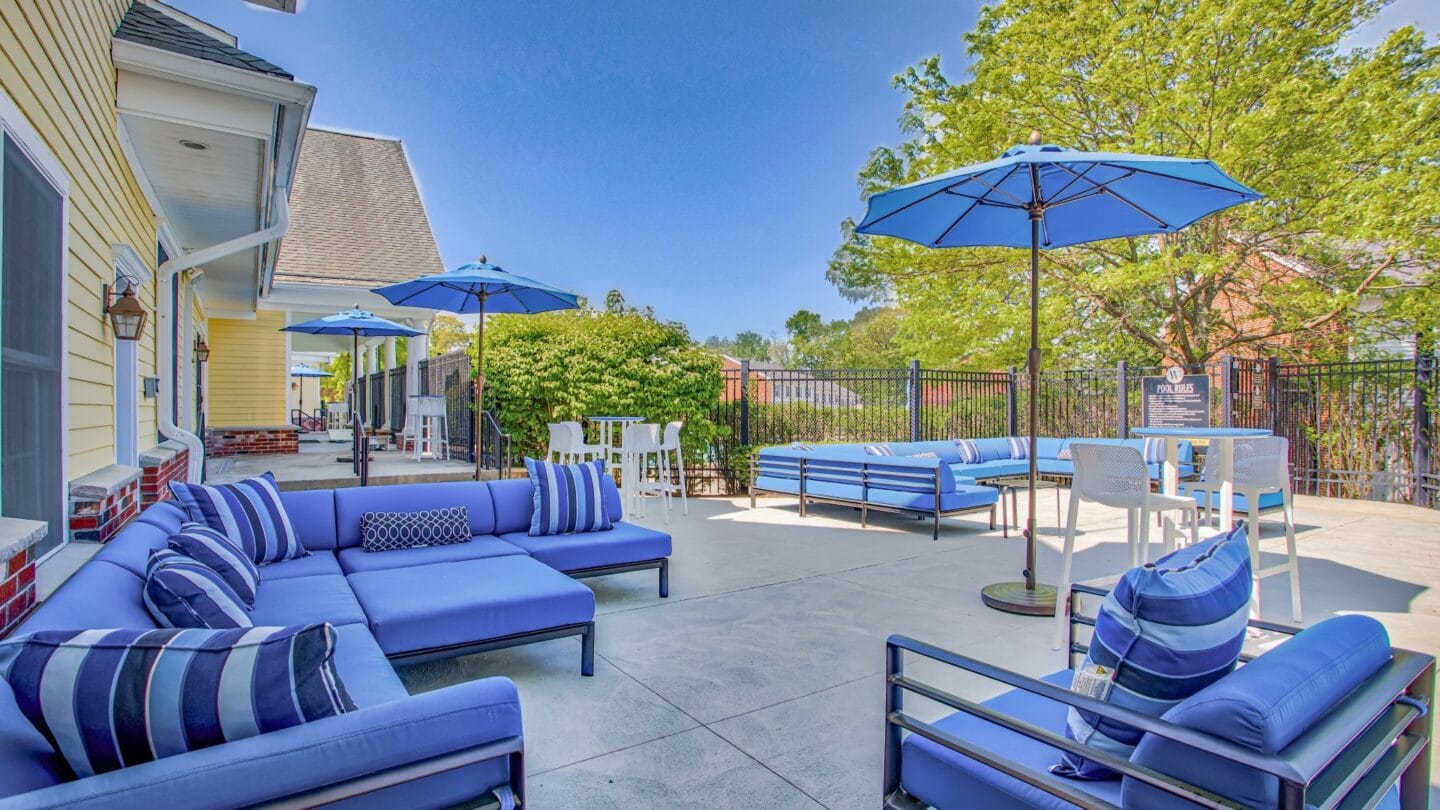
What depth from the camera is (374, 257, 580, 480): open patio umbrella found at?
6.68m

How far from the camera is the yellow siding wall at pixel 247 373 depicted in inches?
457

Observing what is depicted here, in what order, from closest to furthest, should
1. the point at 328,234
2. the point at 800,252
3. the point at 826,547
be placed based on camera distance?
the point at 826,547
the point at 328,234
the point at 800,252

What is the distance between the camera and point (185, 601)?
217cm

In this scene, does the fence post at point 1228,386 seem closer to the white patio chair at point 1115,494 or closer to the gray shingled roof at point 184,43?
the white patio chair at point 1115,494

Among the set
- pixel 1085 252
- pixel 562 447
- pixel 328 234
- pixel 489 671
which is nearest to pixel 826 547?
pixel 562 447

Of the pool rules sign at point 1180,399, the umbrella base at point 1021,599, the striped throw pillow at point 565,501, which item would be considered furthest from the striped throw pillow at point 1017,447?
→ the striped throw pillow at point 565,501

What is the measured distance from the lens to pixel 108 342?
4.16m

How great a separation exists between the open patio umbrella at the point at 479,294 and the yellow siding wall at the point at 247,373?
5573 mm

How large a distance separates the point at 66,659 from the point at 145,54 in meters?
3.90

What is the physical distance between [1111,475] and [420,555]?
3.88 m

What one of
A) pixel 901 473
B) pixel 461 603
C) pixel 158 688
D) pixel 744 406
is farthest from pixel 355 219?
pixel 158 688


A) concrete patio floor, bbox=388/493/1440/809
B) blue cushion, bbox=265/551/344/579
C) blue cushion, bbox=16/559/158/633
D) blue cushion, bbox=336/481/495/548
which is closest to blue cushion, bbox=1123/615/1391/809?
concrete patio floor, bbox=388/493/1440/809

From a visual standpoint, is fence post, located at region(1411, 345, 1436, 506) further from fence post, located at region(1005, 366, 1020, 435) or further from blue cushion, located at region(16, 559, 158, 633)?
blue cushion, located at region(16, 559, 158, 633)

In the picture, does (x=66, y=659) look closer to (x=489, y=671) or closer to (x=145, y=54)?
(x=489, y=671)
